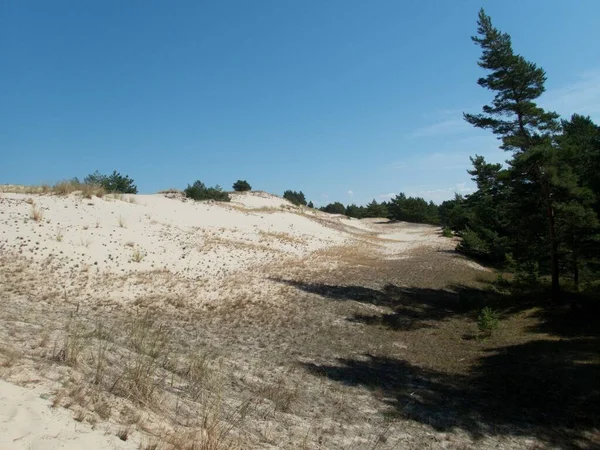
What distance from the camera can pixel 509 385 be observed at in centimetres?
913

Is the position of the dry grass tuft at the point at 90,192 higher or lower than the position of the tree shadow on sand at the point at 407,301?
higher

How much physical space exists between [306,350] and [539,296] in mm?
13217

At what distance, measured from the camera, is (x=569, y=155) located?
51.8ft

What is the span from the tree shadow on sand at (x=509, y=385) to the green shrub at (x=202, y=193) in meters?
30.8

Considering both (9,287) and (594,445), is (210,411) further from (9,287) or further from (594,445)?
(9,287)

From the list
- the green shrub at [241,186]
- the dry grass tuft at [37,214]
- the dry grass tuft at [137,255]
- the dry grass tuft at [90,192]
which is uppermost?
the green shrub at [241,186]

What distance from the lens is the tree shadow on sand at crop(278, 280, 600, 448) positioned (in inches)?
284

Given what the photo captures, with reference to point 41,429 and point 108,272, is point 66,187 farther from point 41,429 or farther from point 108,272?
point 41,429

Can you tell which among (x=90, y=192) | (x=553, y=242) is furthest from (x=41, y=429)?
(x=90, y=192)

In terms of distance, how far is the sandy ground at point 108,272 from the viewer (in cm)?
425

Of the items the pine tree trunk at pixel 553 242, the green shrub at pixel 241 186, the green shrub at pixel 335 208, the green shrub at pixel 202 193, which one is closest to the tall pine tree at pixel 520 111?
the pine tree trunk at pixel 553 242

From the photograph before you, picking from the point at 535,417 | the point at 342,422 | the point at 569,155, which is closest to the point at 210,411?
the point at 342,422

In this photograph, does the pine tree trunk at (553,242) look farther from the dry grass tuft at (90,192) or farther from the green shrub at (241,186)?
the green shrub at (241,186)

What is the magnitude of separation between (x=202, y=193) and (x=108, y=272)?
96.6 ft
